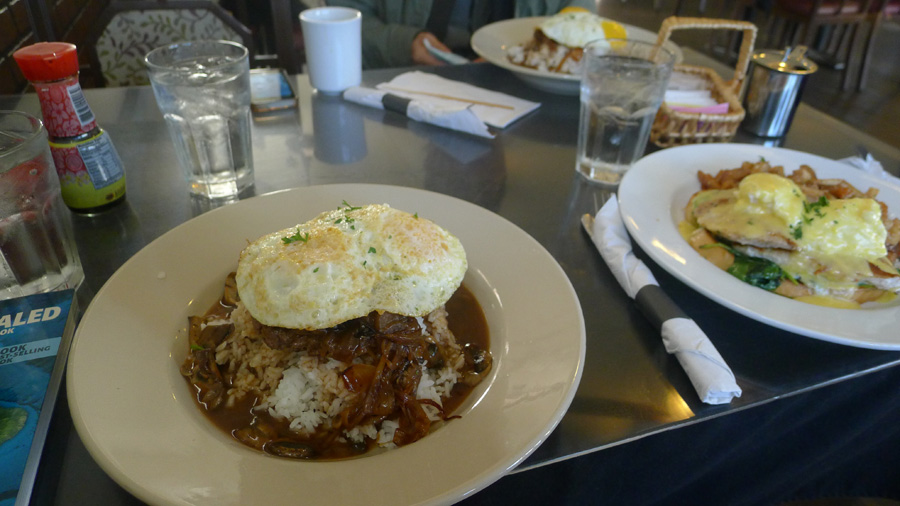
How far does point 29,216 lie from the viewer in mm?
1101

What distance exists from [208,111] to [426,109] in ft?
2.88

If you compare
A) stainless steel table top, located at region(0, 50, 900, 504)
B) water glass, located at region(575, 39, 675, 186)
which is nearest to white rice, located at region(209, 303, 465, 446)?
stainless steel table top, located at region(0, 50, 900, 504)

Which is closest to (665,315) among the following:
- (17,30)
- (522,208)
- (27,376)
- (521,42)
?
(522,208)

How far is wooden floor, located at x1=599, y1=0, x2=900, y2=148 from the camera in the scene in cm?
559

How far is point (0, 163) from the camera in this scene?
3.31ft

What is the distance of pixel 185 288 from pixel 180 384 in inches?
10.1

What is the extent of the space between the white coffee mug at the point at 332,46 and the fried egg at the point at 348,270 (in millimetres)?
1370

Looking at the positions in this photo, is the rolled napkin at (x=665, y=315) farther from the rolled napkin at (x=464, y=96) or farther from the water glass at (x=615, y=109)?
the rolled napkin at (x=464, y=96)

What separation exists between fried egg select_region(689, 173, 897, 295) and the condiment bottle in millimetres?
1663

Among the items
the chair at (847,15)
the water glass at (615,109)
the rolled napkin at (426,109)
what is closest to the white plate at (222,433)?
the water glass at (615,109)

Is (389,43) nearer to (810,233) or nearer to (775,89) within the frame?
(775,89)

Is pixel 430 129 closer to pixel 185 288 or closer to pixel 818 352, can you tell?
pixel 185 288

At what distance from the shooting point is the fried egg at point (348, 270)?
982mm

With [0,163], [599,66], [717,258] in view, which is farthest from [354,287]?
[599,66]
